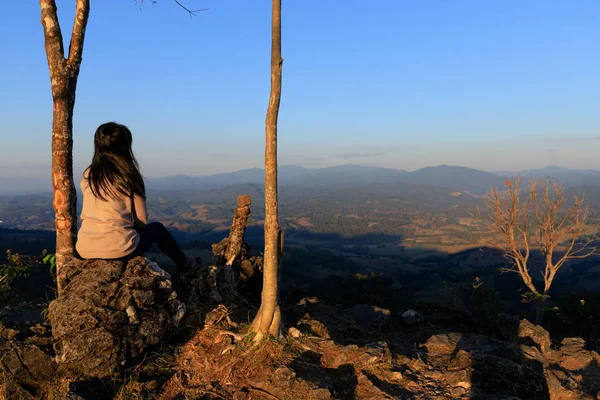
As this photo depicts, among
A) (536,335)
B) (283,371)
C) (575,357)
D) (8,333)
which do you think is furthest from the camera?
(536,335)

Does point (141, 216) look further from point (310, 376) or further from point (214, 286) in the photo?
point (310, 376)

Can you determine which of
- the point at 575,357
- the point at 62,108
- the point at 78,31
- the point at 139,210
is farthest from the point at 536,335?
the point at 78,31

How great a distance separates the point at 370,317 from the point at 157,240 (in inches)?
286

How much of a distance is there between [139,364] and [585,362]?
8.64 metres

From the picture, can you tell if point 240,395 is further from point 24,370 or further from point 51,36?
point 51,36

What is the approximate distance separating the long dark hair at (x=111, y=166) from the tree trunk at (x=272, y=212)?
75.6 inches

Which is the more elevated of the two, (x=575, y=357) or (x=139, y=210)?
(x=139, y=210)

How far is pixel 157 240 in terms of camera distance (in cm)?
596

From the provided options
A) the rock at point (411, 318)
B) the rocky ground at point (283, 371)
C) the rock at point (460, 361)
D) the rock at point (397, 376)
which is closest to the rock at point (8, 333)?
the rocky ground at point (283, 371)

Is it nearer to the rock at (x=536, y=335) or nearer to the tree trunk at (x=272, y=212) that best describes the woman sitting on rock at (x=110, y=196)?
the tree trunk at (x=272, y=212)

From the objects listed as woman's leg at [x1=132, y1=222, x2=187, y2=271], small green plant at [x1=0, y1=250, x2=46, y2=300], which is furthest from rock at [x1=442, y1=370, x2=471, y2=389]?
small green plant at [x1=0, y1=250, x2=46, y2=300]

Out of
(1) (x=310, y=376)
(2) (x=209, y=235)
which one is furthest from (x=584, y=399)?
(2) (x=209, y=235)

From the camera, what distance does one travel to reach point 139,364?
505 cm

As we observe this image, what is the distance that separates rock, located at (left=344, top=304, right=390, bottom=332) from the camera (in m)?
10.1
